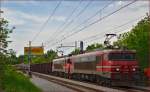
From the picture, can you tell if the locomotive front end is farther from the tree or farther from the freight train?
the tree

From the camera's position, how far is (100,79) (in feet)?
119

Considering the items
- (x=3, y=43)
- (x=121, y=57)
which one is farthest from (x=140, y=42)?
(x=3, y=43)

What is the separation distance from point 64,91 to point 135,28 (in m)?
23.6

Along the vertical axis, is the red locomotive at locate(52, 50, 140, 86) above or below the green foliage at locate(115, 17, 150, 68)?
below

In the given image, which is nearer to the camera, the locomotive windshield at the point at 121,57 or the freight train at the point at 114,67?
the freight train at the point at 114,67

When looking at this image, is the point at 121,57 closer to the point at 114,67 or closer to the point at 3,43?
the point at 114,67

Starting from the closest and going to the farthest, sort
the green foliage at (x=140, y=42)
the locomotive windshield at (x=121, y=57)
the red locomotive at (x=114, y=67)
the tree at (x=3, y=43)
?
the tree at (x=3, y=43), the red locomotive at (x=114, y=67), the locomotive windshield at (x=121, y=57), the green foliage at (x=140, y=42)

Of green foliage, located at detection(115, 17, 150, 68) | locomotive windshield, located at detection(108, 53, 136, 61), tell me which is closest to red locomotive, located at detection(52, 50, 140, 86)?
locomotive windshield, located at detection(108, 53, 136, 61)

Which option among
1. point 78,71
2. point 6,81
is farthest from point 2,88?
point 78,71

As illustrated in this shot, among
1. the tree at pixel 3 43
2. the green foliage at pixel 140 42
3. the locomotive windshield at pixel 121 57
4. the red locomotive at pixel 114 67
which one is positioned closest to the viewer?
the tree at pixel 3 43

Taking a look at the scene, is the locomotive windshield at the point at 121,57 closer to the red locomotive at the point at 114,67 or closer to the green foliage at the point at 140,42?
the red locomotive at the point at 114,67

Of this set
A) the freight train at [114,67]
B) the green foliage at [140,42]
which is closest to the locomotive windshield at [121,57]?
the freight train at [114,67]

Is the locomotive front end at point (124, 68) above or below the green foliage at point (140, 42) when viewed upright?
below

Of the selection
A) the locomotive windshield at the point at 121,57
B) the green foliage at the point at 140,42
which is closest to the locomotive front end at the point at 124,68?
the locomotive windshield at the point at 121,57
